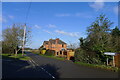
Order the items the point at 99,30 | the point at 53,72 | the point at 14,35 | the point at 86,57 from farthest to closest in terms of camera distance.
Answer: the point at 14,35 < the point at 99,30 < the point at 86,57 < the point at 53,72

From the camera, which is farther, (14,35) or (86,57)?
(14,35)

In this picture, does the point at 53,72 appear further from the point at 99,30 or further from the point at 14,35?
the point at 14,35

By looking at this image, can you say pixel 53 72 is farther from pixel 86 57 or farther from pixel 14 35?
pixel 14 35

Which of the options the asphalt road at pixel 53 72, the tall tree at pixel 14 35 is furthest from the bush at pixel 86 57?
the tall tree at pixel 14 35

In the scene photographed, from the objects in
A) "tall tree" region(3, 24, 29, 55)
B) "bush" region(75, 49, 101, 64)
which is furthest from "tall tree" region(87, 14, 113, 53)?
"tall tree" region(3, 24, 29, 55)

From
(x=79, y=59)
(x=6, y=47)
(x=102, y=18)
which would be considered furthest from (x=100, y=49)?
(x=6, y=47)

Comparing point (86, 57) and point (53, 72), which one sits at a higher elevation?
point (86, 57)

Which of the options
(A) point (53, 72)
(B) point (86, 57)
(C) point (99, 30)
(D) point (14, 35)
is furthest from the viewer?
(D) point (14, 35)

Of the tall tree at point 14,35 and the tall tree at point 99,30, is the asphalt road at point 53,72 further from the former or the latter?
the tall tree at point 14,35

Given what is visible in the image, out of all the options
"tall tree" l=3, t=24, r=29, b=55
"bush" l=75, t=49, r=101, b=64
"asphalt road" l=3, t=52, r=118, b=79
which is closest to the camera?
"asphalt road" l=3, t=52, r=118, b=79

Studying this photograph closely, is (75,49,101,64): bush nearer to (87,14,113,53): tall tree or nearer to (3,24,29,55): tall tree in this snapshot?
(87,14,113,53): tall tree

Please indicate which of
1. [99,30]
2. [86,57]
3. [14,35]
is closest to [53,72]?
→ [86,57]

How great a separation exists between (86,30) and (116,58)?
42.0ft

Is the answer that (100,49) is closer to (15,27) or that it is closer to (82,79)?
(82,79)
